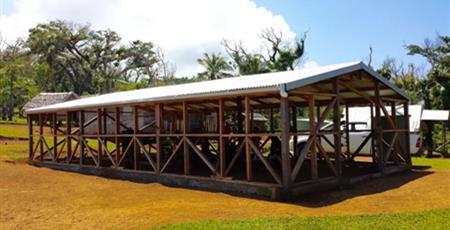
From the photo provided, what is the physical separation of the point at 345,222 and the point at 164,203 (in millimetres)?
4008

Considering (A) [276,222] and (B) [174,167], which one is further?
(B) [174,167]

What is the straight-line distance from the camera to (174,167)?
1560cm

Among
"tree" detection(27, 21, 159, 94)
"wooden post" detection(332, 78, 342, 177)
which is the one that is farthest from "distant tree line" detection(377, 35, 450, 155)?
"tree" detection(27, 21, 159, 94)

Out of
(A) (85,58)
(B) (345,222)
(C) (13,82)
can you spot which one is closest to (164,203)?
(B) (345,222)

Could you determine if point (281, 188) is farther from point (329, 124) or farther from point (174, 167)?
point (329, 124)

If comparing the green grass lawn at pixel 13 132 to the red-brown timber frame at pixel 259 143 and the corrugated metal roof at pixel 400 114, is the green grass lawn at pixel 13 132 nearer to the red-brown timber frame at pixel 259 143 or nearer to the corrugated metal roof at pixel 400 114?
the red-brown timber frame at pixel 259 143

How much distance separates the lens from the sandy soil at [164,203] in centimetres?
803

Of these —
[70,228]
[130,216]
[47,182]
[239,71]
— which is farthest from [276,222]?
[239,71]

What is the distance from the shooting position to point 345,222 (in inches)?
279

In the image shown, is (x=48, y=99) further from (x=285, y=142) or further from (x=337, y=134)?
(x=285, y=142)

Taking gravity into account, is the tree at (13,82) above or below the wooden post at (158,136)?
above

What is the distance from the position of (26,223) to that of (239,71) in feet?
115

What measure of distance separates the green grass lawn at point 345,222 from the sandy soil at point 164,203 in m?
0.60

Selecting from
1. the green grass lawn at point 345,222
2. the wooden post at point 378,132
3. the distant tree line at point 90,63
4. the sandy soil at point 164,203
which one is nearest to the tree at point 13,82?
the distant tree line at point 90,63
